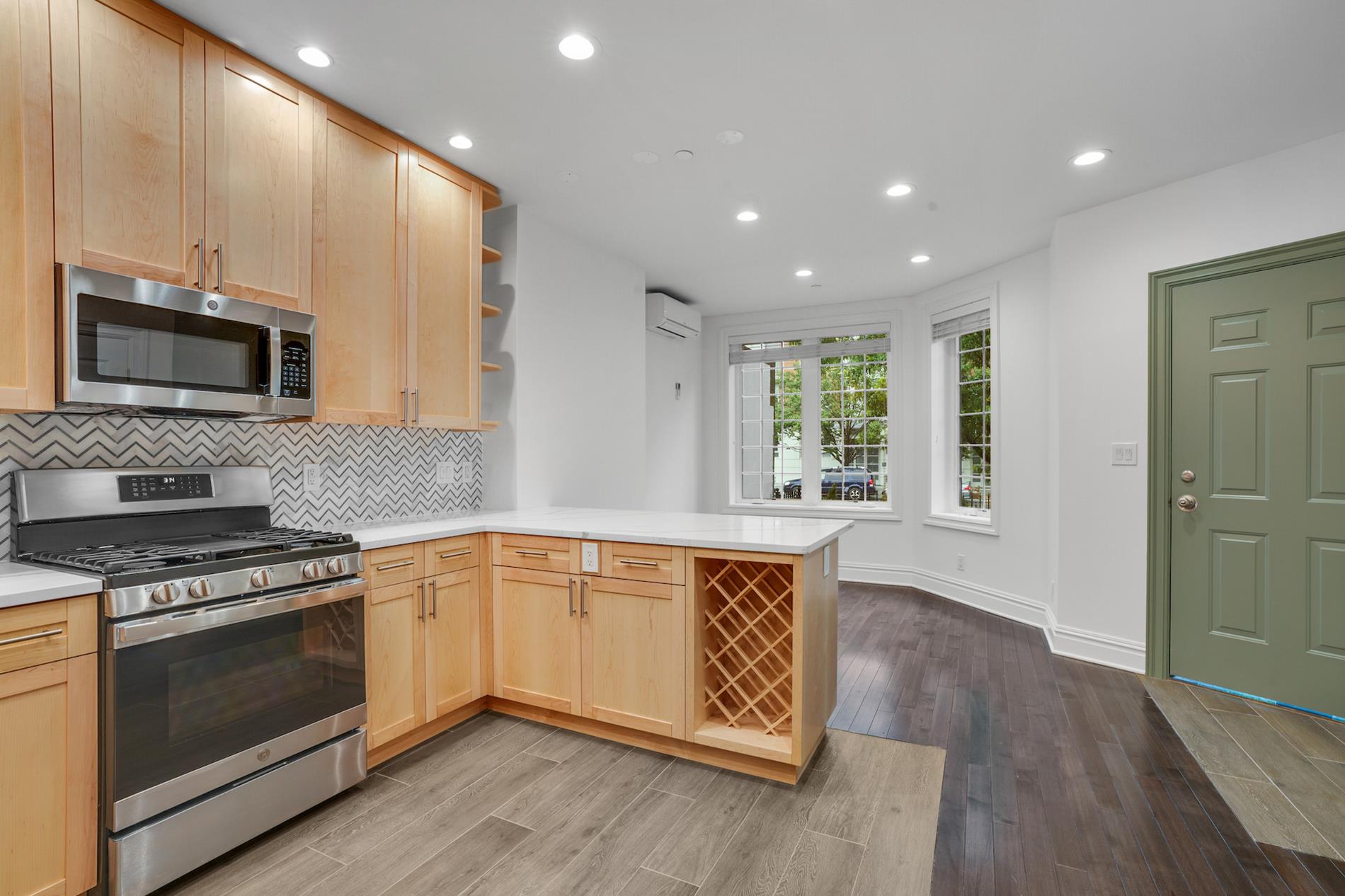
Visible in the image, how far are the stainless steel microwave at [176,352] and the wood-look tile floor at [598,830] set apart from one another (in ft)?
4.60

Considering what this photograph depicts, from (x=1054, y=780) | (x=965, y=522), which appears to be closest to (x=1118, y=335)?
(x=965, y=522)

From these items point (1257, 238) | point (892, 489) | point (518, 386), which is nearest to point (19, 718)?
point (518, 386)

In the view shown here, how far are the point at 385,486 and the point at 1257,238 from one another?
4412 millimetres

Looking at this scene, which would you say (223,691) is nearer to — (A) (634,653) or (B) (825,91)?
(A) (634,653)

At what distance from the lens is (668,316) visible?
5.42 meters

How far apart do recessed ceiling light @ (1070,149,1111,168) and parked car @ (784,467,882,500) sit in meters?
3.40

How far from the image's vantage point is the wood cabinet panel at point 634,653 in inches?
99.4

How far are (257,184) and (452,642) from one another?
1914 millimetres

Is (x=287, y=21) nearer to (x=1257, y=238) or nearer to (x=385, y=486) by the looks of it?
(x=385, y=486)

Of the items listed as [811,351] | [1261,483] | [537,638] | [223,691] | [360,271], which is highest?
[811,351]

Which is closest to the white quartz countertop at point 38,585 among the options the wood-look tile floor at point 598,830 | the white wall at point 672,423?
the wood-look tile floor at point 598,830

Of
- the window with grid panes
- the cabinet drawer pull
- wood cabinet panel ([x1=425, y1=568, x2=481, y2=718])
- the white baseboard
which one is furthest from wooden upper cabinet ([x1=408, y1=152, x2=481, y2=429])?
the window with grid panes

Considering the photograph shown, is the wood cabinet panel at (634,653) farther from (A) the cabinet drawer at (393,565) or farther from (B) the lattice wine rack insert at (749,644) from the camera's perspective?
(A) the cabinet drawer at (393,565)

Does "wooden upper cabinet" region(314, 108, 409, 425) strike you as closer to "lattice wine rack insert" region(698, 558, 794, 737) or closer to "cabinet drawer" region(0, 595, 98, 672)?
"cabinet drawer" region(0, 595, 98, 672)
